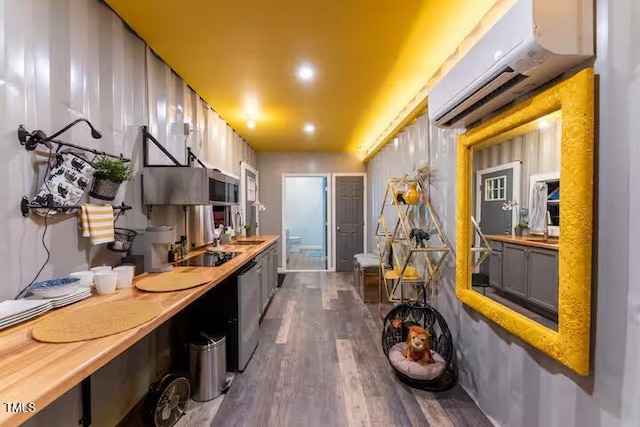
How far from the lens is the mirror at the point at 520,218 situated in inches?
49.4

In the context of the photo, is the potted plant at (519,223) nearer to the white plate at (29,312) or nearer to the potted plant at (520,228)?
the potted plant at (520,228)

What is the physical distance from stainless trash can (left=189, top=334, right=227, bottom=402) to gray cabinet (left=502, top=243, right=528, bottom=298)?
1.91m

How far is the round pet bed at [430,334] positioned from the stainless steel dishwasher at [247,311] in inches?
44.5

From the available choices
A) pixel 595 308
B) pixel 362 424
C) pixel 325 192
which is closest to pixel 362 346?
pixel 362 424

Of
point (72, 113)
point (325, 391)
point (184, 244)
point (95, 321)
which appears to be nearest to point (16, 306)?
point (95, 321)

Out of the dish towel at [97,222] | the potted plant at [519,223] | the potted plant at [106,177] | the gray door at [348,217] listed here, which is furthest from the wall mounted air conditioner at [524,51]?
the gray door at [348,217]

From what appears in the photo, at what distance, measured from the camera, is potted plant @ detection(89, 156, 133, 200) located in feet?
4.70

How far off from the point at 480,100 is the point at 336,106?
194 cm

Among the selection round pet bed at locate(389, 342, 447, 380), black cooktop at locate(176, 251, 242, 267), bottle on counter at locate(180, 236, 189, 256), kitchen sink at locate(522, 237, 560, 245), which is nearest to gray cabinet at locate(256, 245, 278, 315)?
black cooktop at locate(176, 251, 242, 267)

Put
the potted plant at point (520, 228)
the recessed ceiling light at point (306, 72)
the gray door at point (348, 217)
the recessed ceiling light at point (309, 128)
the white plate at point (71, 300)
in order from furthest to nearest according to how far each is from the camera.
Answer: the gray door at point (348, 217) → the recessed ceiling light at point (309, 128) → the recessed ceiling light at point (306, 72) → the potted plant at point (520, 228) → the white plate at point (71, 300)

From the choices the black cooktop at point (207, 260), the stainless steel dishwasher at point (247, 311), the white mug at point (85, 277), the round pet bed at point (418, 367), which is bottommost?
the round pet bed at point (418, 367)

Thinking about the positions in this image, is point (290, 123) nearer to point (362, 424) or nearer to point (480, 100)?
point (480, 100)

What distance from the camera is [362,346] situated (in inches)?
103

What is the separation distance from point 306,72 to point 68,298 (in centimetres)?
222
